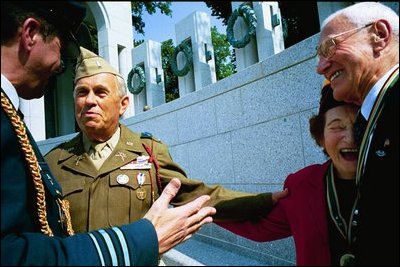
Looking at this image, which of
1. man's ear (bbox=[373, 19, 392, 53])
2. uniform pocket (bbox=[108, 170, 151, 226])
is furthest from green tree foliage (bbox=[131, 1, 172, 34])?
uniform pocket (bbox=[108, 170, 151, 226])

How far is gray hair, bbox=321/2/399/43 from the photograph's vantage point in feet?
2.42

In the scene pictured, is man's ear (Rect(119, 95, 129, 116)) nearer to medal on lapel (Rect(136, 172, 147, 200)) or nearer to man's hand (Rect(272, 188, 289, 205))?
medal on lapel (Rect(136, 172, 147, 200))

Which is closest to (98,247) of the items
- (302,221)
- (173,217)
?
(173,217)

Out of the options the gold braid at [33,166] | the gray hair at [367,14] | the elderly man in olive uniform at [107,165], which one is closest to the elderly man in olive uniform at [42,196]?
the gold braid at [33,166]

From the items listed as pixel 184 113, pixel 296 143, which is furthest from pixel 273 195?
pixel 184 113

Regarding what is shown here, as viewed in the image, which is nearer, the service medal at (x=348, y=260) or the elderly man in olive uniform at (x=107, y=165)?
the service medal at (x=348, y=260)

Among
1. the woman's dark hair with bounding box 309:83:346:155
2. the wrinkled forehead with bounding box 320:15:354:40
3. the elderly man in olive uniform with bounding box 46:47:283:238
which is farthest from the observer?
the elderly man in olive uniform with bounding box 46:47:283:238

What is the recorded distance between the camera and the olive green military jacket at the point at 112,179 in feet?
5.62

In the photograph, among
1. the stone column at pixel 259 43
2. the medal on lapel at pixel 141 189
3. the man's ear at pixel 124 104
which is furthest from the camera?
the stone column at pixel 259 43

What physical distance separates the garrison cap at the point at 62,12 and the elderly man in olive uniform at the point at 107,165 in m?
0.31

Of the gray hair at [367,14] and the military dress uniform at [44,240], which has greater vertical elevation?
the gray hair at [367,14]

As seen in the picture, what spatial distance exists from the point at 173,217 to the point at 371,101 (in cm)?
65

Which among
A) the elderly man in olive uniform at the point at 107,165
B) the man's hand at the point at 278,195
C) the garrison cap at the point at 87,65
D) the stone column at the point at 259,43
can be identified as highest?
the stone column at the point at 259,43

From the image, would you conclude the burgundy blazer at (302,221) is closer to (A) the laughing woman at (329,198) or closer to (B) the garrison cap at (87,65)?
(A) the laughing woman at (329,198)
